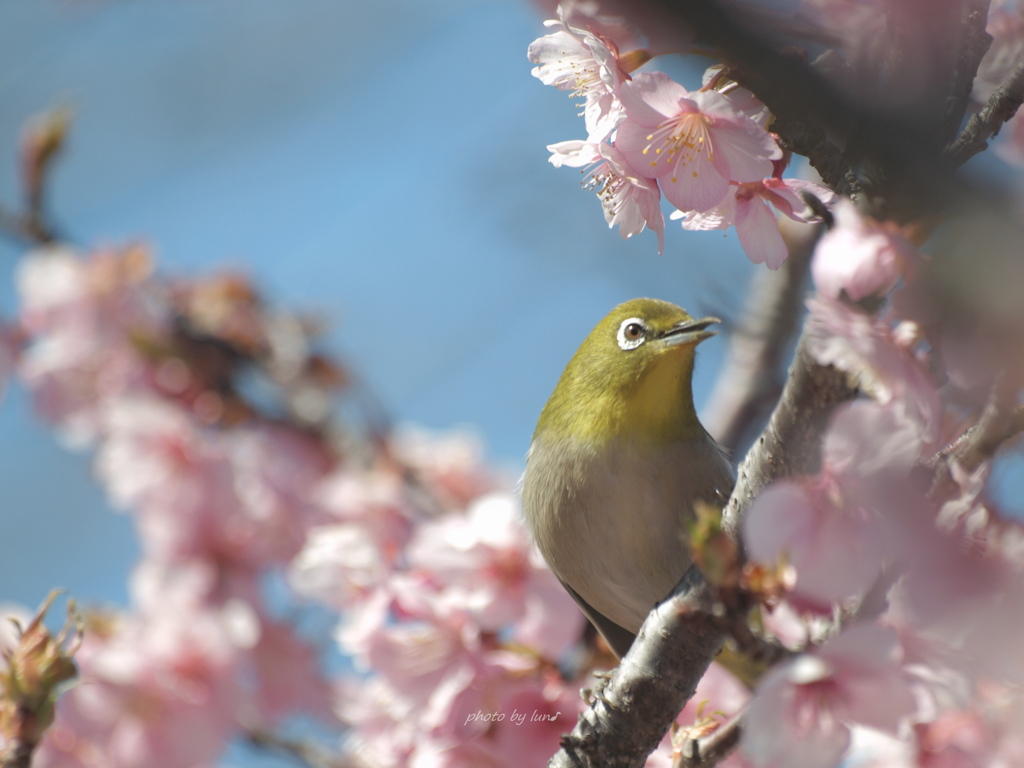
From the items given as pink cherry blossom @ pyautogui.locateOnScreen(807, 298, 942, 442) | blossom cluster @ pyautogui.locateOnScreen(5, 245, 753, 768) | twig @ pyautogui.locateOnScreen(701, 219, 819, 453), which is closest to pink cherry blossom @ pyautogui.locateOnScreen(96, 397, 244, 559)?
blossom cluster @ pyautogui.locateOnScreen(5, 245, 753, 768)

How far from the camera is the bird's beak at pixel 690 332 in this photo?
99.0 inches

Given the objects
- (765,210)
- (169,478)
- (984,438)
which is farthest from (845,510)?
(169,478)

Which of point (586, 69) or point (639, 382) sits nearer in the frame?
point (586, 69)

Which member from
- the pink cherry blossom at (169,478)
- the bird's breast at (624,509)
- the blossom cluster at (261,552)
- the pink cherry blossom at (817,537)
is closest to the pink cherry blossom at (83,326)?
the blossom cluster at (261,552)

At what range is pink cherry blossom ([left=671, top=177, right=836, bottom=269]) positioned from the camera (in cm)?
163

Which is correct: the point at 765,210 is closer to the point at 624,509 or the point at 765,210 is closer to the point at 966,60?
the point at 966,60

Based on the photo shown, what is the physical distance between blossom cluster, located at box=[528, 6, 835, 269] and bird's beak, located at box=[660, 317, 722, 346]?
2.43 ft

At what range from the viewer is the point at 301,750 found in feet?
10.7

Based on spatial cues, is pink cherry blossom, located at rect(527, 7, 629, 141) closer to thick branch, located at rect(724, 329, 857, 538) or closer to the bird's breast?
thick branch, located at rect(724, 329, 857, 538)

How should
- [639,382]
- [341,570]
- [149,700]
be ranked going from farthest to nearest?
[149,700] → [341,570] → [639,382]

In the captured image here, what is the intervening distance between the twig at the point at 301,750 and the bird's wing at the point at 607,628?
1.06m

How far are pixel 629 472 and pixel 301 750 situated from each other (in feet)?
5.56

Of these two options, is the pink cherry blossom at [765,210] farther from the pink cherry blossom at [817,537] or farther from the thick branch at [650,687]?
the thick branch at [650,687]

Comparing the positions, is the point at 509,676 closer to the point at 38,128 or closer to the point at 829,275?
the point at 829,275
